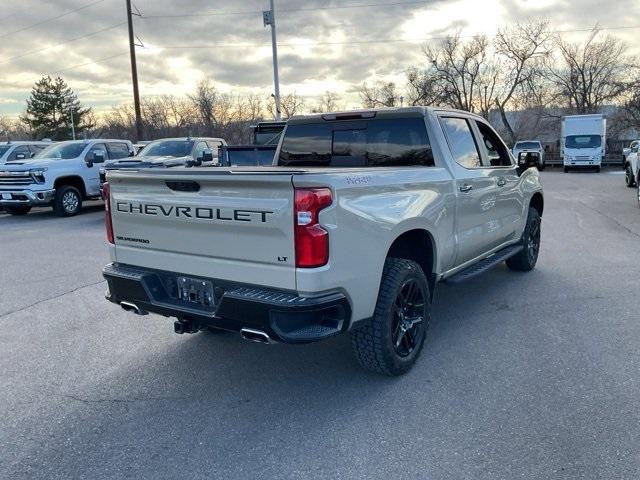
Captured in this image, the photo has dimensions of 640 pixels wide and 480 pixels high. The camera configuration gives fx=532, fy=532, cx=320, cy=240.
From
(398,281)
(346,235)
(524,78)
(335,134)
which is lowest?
(398,281)

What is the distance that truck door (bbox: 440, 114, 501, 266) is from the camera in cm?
472

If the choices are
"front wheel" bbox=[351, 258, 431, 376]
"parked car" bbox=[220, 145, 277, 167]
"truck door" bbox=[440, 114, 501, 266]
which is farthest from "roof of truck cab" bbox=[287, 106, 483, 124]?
"parked car" bbox=[220, 145, 277, 167]

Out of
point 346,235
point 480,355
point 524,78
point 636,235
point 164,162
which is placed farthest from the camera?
point 524,78

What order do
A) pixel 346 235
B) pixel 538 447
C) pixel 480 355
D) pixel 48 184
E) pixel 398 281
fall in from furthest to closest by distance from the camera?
1. pixel 48 184
2. pixel 480 355
3. pixel 398 281
4. pixel 346 235
5. pixel 538 447

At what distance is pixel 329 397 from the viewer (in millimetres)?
3660

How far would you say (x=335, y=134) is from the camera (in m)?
5.03

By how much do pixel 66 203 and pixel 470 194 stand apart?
12131 millimetres

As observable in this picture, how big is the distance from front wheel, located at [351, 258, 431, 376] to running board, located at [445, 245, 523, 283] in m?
0.71

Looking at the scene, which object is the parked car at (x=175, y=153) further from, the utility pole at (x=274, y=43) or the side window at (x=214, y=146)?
the utility pole at (x=274, y=43)

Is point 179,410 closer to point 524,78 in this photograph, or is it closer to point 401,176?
point 401,176

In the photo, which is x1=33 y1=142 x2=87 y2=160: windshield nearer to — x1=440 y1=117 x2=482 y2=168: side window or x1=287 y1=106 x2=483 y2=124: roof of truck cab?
x1=287 y1=106 x2=483 y2=124: roof of truck cab

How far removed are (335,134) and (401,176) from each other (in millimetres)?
1424

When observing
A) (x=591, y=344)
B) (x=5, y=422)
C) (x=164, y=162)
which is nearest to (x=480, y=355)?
(x=591, y=344)

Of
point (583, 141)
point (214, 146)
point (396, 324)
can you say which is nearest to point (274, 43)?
point (214, 146)
